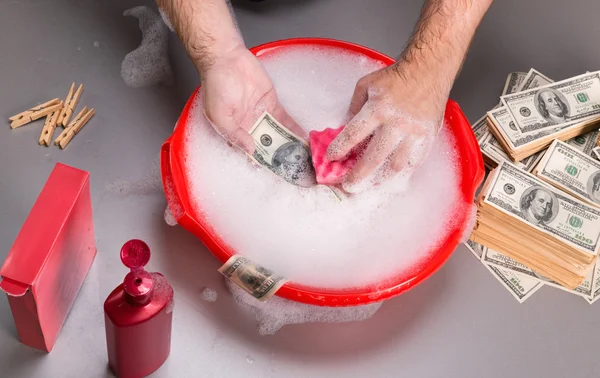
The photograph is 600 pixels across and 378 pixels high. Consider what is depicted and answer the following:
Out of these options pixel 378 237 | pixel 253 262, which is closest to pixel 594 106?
pixel 378 237

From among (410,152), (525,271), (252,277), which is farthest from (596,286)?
(252,277)

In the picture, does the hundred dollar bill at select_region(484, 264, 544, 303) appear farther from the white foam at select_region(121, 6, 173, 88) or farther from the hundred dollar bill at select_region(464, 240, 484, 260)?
the white foam at select_region(121, 6, 173, 88)

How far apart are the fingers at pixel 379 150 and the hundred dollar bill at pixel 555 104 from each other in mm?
325

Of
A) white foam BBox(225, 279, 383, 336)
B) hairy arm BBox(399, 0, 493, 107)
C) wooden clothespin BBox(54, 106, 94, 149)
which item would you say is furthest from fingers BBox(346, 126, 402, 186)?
wooden clothespin BBox(54, 106, 94, 149)

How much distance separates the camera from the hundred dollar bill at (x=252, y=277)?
1.02m

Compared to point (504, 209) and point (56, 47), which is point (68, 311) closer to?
point (56, 47)

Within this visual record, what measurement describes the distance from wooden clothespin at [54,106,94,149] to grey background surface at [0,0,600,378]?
1 cm

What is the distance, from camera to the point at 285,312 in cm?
113

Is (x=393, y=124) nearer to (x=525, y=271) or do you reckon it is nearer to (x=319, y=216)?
(x=319, y=216)

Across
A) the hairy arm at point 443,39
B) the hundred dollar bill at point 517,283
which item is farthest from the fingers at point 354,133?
the hundred dollar bill at point 517,283

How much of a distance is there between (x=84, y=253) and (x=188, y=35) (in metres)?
0.42

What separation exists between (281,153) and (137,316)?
0.45 metres

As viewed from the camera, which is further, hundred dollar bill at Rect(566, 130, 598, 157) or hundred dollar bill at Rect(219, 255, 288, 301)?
hundred dollar bill at Rect(566, 130, 598, 157)

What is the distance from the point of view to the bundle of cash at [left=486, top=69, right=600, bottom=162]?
4.32ft
